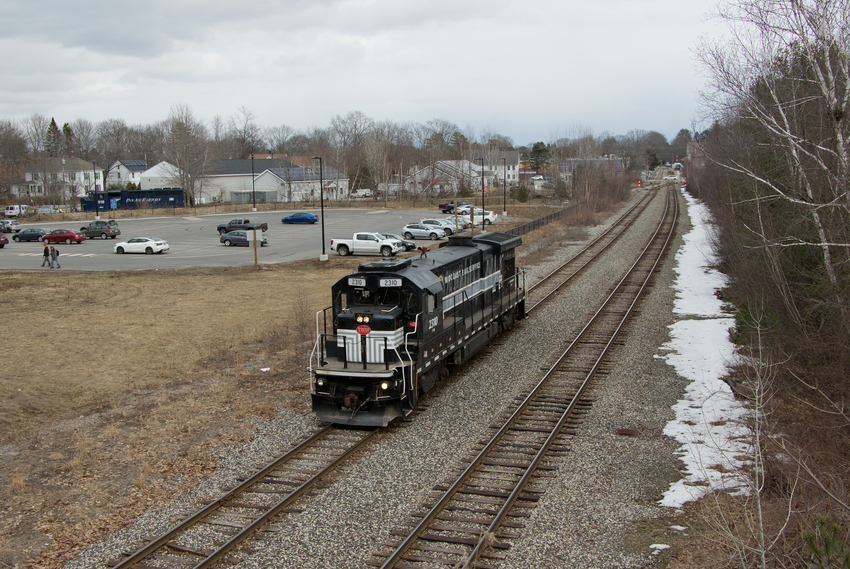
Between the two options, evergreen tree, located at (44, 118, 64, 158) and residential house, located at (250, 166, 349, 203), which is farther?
evergreen tree, located at (44, 118, 64, 158)

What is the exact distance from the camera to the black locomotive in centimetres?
1291

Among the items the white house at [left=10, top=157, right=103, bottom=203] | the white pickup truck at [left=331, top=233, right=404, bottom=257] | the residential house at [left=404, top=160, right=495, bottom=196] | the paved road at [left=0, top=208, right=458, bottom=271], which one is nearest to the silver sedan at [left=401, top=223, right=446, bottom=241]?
the paved road at [left=0, top=208, right=458, bottom=271]

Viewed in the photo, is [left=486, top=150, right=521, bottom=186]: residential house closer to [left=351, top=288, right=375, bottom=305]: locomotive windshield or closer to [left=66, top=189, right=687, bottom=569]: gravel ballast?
[left=66, top=189, right=687, bottom=569]: gravel ballast

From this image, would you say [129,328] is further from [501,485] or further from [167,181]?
[167,181]

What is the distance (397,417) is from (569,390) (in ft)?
15.0

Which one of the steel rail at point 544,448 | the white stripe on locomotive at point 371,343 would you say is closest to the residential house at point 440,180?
the steel rail at point 544,448

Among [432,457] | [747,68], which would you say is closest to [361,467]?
[432,457]

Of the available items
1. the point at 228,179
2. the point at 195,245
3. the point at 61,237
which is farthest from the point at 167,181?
the point at 195,245

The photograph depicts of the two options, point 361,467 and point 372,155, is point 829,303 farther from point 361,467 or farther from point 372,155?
point 372,155

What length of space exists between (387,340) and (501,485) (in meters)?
3.94

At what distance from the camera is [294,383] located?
16312 millimetres

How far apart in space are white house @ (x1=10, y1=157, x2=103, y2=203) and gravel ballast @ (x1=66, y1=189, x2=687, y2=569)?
94.4 metres

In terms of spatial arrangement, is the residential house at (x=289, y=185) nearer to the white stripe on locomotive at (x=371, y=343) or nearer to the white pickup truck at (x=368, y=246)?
the white pickup truck at (x=368, y=246)

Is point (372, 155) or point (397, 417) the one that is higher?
point (372, 155)
